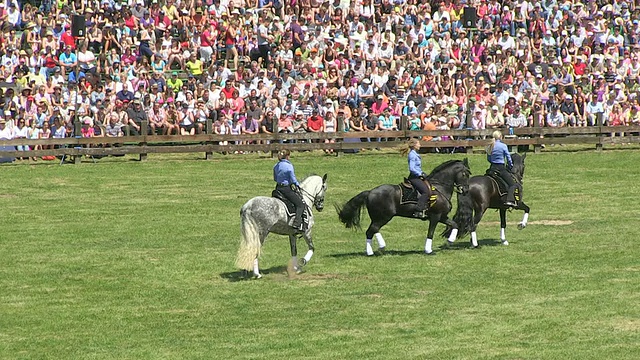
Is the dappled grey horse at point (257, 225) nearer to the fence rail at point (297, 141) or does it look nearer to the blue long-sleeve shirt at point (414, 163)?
the blue long-sleeve shirt at point (414, 163)

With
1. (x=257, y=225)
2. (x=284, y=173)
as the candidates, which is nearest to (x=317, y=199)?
(x=284, y=173)

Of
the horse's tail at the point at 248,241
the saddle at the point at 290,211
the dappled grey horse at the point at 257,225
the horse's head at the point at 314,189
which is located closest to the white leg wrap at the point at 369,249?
the horse's head at the point at 314,189

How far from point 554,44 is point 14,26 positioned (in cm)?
2018

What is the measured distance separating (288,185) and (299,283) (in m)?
1.78

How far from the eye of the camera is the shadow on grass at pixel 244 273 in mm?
22427

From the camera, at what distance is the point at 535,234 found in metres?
27.6

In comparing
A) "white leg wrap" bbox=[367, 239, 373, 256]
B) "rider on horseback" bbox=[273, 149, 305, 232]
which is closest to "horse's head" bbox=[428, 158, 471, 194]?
"white leg wrap" bbox=[367, 239, 373, 256]

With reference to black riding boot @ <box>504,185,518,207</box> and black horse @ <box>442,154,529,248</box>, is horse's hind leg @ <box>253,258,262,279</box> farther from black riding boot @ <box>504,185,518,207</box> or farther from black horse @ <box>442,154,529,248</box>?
black riding boot @ <box>504,185,518,207</box>

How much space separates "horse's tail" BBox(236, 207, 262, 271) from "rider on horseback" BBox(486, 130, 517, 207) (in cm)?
703

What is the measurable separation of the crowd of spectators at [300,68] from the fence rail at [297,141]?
46cm

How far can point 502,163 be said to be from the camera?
87.1 feet

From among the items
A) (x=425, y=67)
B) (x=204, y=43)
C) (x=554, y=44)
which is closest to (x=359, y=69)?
(x=425, y=67)

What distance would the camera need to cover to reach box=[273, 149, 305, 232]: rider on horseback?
72.4 ft

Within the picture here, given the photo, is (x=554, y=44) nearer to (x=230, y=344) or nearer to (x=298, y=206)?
(x=298, y=206)
